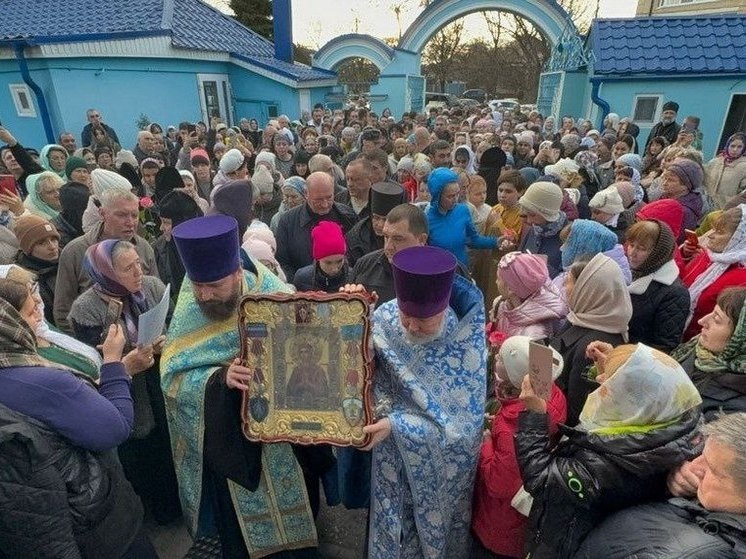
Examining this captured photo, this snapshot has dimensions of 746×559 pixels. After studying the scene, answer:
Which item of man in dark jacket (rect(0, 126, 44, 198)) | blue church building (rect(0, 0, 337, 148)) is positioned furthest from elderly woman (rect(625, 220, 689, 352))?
blue church building (rect(0, 0, 337, 148))

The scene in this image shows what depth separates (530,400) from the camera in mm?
1824

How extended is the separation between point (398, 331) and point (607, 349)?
1.16 m

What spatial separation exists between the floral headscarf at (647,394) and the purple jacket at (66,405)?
1.88 meters

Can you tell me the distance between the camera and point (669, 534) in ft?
4.35

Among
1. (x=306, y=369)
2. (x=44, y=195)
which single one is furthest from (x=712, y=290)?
(x=44, y=195)

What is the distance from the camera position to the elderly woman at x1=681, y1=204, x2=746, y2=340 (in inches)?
126

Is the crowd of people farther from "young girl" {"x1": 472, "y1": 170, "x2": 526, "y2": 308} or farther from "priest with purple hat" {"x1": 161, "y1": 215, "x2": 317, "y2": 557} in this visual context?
"young girl" {"x1": 472, "y1": 170, "x2": 526, "y2": 308}

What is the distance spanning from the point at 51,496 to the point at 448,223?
3.69 m

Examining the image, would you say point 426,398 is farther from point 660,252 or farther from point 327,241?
point 660,252

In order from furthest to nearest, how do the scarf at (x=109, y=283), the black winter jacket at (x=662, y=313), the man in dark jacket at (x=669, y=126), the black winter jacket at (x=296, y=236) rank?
the man in dark jacket at (x=669, y=126)
the black winter jacket at (x=296, y=236)
the black winter jacket at (x=662, y=313)
the scarf at (x=109, y=283)

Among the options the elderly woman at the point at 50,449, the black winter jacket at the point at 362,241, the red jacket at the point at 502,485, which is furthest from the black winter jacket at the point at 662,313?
the elderly woman at the point at 50,449

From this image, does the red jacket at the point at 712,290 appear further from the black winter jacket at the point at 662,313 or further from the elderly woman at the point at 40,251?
the elderly woman at the point at 40,251

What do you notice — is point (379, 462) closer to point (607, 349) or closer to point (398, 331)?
point (398, 331)

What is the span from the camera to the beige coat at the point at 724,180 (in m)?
6.62
